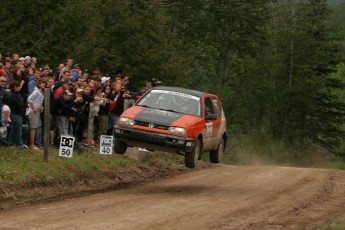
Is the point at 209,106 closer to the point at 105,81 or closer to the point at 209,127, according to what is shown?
the point at 209,127

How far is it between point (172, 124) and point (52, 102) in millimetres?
3224

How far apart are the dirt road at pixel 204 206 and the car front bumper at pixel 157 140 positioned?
0.99 metres

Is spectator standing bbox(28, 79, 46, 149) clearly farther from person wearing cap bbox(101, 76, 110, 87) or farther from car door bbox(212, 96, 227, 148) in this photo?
car door bbox(212, 96, 227, 148)

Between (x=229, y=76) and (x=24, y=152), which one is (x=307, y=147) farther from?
(x=24, y=152)

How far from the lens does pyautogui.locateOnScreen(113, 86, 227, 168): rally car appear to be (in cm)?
1758

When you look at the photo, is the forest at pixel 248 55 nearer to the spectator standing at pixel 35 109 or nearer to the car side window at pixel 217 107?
the car side window at pixel 217 107

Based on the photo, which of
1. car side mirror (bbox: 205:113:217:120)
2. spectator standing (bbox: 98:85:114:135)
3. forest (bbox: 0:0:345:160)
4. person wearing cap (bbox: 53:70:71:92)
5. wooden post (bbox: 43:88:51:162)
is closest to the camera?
wooden post (bbox: 43:88:51:162)

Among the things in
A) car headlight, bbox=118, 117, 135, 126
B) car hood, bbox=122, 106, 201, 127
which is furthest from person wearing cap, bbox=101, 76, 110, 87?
car headlight, bbox=118, 117, 135, 126

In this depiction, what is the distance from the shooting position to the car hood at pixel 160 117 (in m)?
17.8

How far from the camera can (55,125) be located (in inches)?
778

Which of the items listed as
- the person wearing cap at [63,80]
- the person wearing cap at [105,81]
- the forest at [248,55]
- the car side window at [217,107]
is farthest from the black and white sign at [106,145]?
the forest at [248,55]

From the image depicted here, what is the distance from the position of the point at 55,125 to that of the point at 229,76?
52.9m

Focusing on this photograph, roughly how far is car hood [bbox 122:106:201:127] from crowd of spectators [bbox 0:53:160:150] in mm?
1983

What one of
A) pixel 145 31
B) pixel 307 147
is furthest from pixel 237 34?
pixel 145 31
